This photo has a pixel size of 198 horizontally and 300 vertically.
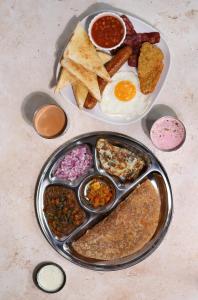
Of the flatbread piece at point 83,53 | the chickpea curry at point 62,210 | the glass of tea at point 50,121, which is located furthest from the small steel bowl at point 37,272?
the flatbread piece at point 83,53

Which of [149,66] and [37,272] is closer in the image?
[149,66]

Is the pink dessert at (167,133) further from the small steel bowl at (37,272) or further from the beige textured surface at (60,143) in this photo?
the small steel bowl at (37,272)

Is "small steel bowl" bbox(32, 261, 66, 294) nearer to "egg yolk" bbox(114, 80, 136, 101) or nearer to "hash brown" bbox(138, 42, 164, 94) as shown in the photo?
"egg yolk" bbox(114, 80, 136, 101)

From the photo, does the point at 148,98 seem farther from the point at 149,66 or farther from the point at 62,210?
the point at 62,210

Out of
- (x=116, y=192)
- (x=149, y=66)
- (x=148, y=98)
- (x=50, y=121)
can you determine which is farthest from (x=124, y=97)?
(x=116, y=192)

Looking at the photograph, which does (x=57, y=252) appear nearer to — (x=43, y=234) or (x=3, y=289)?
(x=43, y=234)

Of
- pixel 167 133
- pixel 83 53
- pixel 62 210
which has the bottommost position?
pixel 62 210
